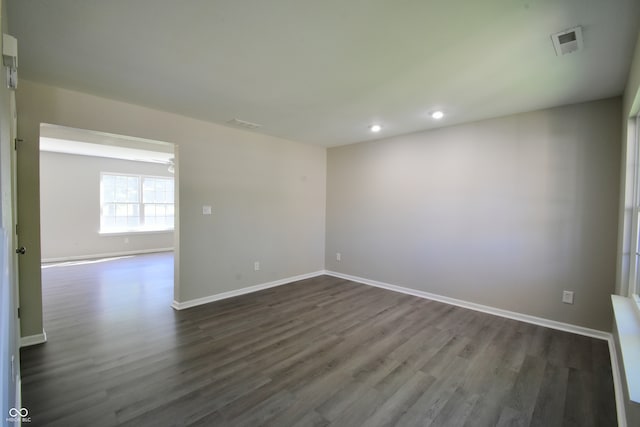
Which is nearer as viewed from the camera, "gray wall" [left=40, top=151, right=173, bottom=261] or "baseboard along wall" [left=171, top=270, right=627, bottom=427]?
"baseboard along wall" [left=171, top=270, right=627, bottom=427]

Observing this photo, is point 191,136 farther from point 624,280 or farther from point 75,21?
point 624,280

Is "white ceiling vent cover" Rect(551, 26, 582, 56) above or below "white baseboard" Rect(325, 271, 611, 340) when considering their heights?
above

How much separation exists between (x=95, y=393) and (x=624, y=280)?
167 inches

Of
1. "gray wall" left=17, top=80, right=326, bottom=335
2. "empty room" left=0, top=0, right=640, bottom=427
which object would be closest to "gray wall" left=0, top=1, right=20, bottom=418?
"empty room" left=0, top=0, right=640, bottom=427

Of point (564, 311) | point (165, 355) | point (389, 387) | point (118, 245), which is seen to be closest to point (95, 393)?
point (165, 355)

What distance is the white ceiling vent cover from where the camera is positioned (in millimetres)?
1819

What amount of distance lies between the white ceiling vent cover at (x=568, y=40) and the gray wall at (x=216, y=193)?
3625mm

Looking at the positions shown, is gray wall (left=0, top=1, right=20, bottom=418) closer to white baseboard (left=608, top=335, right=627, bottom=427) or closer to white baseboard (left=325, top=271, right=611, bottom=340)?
white baseboard (left=608, top=335, right=627, bottom=427)

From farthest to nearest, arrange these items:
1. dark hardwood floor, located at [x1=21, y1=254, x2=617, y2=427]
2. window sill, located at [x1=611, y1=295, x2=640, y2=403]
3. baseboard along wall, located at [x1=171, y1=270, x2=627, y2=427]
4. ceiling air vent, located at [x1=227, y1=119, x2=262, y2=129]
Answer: ceiling air vent, located at [x1=227, y1=119, x2=262, y2=129] → baseboard along wall, located at [x1=171, y1=270, x2=627, y2=427] → dark hardwood floor, located at [x1=21, y1=254, x2=617, y2=427] → window sill, located at [x1=611, y1=295, x2=640, y2=403]

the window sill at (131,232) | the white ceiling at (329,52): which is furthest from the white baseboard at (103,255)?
the white ceiling at (329,52)

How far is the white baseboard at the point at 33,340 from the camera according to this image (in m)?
2.67

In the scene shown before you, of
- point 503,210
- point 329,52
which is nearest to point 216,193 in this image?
point 329,52

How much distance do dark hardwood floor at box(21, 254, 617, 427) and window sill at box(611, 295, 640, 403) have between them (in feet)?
2.04

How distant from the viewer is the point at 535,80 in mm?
2508
